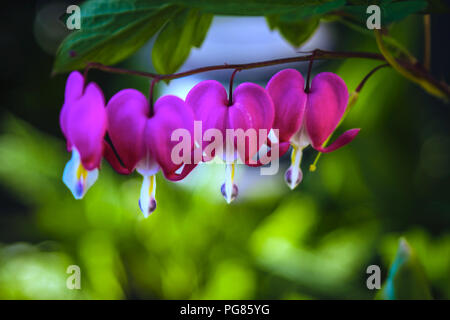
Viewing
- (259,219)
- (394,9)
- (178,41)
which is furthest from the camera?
(259,219)

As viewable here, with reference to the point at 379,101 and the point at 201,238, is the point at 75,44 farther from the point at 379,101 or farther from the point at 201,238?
the point at 379,101

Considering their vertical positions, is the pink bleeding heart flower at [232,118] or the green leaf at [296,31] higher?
the green leaf at [296,31]

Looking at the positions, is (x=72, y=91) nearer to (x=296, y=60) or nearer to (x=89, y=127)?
(x=89, y=127)

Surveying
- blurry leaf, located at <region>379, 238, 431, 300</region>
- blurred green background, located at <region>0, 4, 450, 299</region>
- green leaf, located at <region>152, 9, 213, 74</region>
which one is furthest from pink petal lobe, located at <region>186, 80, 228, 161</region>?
blurred green background, located at <region>0, 4, 450, 299</region>

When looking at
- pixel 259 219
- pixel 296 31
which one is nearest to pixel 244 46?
pixel 259 219

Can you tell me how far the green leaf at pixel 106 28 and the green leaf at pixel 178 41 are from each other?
0.05 m

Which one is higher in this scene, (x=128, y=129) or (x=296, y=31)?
(x=296, y=31)

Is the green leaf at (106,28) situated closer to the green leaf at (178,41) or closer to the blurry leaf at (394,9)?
the green leaf at (178,41)

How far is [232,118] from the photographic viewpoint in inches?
19.1

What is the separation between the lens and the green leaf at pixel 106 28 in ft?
1.62

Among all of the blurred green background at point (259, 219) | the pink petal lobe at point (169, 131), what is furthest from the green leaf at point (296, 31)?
the blurred green background at point (259, 219)

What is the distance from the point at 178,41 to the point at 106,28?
109 millimetres

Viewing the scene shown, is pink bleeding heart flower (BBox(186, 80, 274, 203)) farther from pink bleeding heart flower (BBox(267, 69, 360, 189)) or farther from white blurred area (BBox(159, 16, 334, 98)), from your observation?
white blurred area (BBox(159, 16, 334, 98))

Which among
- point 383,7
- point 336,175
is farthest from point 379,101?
point 383,7
